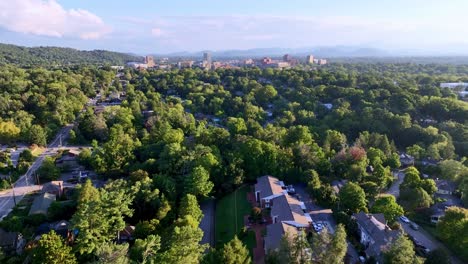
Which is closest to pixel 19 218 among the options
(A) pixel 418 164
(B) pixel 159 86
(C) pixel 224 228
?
(C) pixel 224 228

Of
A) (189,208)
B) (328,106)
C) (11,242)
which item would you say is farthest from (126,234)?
(328,106)

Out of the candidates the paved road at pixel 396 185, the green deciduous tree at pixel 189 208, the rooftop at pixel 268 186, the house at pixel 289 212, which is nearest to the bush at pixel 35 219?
the green deciduous tree at pixel 189 208

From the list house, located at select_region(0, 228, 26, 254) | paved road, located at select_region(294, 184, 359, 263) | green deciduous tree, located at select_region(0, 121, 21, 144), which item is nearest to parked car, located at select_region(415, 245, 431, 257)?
paved road, located at select_region(294, 184, 359, 263)

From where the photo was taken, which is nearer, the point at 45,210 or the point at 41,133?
the point at 45,210

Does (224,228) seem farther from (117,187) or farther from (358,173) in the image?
(358,173)

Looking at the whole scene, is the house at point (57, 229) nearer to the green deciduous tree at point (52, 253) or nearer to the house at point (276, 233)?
the green deciduous tree at point (52, 253)

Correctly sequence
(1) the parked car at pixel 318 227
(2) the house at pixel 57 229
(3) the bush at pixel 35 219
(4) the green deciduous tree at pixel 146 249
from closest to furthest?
(4) the green deciduous tree at pixel 146 249
(2) the house at pixel 57 229
(1) the parked car at pixel 318 227
(3) the bush at pixel 35 219

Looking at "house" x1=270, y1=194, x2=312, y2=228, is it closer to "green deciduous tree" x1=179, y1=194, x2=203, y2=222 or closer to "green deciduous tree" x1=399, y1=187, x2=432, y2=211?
"green deciduous tree" x1=179, y1=194, x2=203, y2=222
